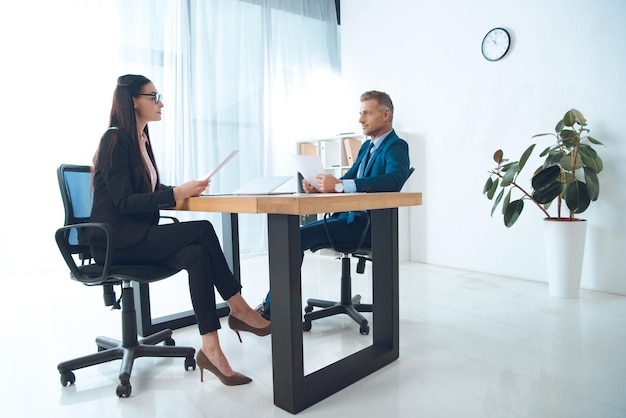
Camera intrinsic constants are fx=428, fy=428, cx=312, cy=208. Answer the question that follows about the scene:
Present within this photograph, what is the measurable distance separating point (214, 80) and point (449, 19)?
2.49m

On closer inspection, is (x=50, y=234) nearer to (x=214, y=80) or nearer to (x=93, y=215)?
(x=214, y=80)

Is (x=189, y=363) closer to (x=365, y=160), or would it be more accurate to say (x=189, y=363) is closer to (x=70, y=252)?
(x=70, y=252)

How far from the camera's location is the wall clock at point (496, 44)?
3.64m

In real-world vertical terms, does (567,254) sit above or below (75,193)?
below

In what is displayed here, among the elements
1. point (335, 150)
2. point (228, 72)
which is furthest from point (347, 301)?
point (228, 72)

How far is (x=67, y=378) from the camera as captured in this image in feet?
5.98

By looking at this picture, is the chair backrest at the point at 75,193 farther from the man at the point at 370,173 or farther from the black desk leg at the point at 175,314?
the man at the point at 370,173

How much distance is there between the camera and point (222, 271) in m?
1.88

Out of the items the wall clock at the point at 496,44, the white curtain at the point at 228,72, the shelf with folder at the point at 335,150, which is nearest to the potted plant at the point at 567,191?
the wall clock at the point at 496,44

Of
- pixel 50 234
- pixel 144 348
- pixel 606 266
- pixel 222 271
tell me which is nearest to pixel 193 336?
pixel 144 348

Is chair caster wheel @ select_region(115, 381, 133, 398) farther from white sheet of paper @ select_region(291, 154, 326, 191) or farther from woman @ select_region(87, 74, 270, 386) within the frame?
white sheet of paper @ select_region(291, 154, 326, 191)

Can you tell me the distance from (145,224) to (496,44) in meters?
3.33

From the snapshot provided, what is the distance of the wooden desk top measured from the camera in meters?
1.40

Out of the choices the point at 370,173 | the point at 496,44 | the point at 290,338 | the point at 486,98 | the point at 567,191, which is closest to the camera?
the point at 290,338
